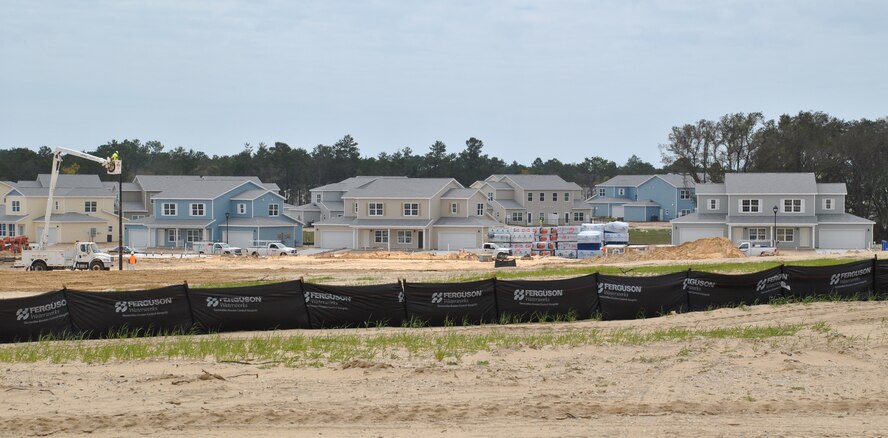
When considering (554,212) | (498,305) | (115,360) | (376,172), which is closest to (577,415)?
(115,360)

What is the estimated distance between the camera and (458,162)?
165m

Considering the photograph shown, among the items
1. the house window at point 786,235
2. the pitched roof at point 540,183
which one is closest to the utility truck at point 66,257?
the house window at point 786,235

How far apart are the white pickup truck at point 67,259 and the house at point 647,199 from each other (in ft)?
283

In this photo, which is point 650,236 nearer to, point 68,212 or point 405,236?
point 405,236

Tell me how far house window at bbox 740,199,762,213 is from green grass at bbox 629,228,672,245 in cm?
849

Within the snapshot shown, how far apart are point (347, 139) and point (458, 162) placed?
63.9 ft

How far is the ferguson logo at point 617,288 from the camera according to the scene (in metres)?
26.5

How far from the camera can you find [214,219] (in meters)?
79.8

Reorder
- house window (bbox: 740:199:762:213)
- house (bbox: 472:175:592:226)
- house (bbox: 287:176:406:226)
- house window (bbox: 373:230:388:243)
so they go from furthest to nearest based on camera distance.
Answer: house (bbox: 472:175:592:226) < house (bbox: 287:176:406:226) < house window (bbox: 373:230:388:243) < house window (bbox: 740:199:762:213)

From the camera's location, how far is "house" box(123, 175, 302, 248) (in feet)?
260

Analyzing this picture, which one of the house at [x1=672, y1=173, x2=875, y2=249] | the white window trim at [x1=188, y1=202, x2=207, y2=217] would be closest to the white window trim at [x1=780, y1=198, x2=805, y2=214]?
the house at [x1=672, y1=173, x2=875, y2=249]

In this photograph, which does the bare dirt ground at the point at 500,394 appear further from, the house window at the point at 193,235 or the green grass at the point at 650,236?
the green grass at the point at 650,236

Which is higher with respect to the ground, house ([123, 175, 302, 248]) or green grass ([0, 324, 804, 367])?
house ([123, 175, 302, 248])

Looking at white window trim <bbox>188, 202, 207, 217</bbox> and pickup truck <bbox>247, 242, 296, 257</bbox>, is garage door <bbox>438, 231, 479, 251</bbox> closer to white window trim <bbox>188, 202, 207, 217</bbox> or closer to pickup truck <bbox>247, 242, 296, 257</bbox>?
pickup truck <bbox>247, 242, 296, 257</bbox>
